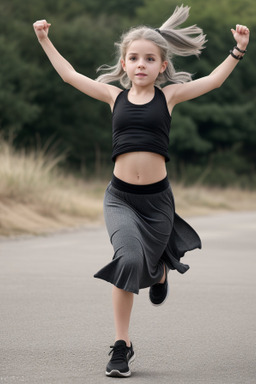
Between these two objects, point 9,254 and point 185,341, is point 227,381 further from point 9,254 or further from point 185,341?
point 9,254

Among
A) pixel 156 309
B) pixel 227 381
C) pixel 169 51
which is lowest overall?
pixel 227 381

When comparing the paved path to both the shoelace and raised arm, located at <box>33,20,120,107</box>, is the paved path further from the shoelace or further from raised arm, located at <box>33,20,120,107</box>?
raised arm, located at <box>33,20,120,107</box>

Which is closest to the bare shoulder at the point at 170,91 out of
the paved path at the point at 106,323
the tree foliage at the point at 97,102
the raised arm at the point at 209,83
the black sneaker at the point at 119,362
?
the raised arm at the point at 209,83

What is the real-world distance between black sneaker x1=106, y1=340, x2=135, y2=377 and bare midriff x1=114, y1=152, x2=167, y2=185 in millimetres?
932

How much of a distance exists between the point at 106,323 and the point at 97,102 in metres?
38.4

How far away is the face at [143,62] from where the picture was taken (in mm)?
5395

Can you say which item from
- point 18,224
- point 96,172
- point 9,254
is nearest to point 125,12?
point 96,172

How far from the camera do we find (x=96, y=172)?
136 ft

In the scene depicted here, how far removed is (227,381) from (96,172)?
36.7 m

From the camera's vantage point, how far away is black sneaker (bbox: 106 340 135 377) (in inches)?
198

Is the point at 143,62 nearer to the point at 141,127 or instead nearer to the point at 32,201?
the point at 141,127

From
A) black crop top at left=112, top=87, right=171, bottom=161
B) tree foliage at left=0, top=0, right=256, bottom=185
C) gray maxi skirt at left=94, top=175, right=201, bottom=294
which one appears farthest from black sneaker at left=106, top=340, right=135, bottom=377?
tree foliage at left=0, top=0, right=256, bottom=185

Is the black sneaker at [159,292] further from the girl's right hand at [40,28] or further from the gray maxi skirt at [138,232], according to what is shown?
the girl's right hand at [40,28]

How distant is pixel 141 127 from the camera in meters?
5.29
